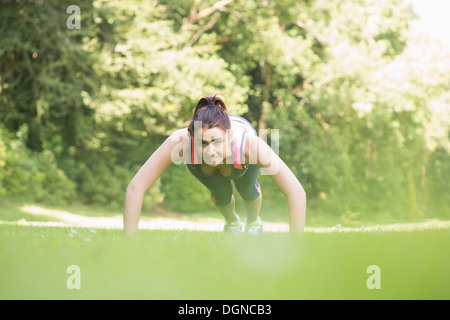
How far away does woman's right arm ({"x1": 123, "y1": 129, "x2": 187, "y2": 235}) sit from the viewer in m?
4.33

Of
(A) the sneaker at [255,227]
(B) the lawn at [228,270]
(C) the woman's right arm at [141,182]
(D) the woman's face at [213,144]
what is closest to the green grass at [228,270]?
(B) the lawn at [228,270]

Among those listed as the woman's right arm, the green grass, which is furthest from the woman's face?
the green grass

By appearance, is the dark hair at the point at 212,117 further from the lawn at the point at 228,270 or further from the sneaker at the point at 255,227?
the sneaker at the point at 255,227

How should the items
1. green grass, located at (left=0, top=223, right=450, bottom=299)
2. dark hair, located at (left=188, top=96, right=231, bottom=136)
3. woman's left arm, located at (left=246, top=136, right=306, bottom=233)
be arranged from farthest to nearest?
woman's left arm, located at (left=246, top=136, right=306, bottom=233), dark hair, located at (left=188, top=96, right=231, bottom=136), green grass, located at (left=0, top=223, right=450, bottom=299)

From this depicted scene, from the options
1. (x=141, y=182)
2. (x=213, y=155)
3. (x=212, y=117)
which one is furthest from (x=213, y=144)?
(x=141, y=182)

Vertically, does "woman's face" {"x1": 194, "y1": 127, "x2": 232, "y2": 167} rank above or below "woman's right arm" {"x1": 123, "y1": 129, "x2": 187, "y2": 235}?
above

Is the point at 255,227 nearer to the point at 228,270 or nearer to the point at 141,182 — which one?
the point at 141,182

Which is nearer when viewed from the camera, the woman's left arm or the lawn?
the lawn

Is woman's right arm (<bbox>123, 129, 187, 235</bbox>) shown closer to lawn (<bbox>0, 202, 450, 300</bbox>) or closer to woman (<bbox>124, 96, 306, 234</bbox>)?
woman (<bbox>124, 96, 306, 234</bbox>)

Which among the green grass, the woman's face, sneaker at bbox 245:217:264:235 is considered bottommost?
the green grass

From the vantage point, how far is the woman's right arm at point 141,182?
4.33 metres

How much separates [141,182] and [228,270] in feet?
5.76
